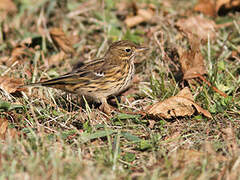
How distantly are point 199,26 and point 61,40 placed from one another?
8.42ft

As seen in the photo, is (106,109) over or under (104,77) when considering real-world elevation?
under

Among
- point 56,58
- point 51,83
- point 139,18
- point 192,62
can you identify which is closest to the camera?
point 51,83

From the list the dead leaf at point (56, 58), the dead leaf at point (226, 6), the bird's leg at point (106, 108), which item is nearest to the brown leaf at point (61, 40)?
the dead leaf at point (56, 58)

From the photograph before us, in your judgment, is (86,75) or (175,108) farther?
(86,75)

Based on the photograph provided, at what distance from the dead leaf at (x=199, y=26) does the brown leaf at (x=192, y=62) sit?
1003 mm

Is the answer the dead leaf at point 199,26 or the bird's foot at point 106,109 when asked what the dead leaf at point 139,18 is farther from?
the bird's foot at point 106,109

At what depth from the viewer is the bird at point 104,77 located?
5.37 m

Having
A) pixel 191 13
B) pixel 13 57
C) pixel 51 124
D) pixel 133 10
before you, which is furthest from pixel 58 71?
pixel 191 13

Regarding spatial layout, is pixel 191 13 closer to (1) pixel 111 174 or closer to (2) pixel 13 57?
(2) pixel 13 57

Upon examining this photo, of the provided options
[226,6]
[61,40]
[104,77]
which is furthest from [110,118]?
[226,6]

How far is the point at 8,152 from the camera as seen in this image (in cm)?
388

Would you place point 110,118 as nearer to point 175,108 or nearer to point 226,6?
point 175,108

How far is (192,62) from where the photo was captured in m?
5.85

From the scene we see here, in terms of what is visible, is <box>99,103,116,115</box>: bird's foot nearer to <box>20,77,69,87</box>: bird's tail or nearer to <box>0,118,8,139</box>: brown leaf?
<box>20,77,69,87</box>: bird's tail
